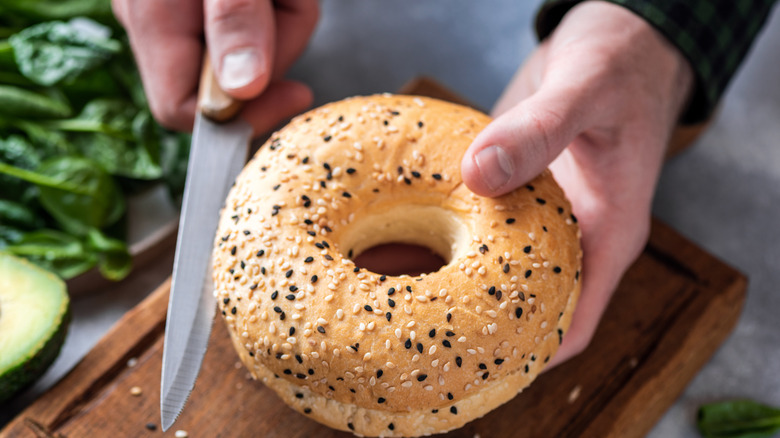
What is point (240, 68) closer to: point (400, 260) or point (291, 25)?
point (291, 25)

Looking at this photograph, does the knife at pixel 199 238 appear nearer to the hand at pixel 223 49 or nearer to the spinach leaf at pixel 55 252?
the hand at pixel 223 49

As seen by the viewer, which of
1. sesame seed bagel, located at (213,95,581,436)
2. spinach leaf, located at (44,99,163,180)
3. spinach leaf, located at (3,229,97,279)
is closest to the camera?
sesame seed bagel, located at (213,95,581,436)

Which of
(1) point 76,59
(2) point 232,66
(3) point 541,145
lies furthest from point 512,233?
(1) point 76,59

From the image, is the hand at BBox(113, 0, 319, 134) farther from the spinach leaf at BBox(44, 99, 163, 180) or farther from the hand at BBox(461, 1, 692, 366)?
the hand at BBox(461, 1, 692, 366)

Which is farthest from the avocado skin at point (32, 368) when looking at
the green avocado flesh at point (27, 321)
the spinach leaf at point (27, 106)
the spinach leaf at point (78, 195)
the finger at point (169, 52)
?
the spinach leaf at point (27, 106)

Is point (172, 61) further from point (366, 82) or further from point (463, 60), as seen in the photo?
point (463, 60)

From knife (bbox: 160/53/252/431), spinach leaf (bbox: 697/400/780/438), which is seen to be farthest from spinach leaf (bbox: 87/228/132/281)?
spinach leaf (bbox: 697/400/780/438)


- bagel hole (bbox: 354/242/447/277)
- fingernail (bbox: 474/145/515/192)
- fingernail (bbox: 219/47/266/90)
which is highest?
fingernail (bbox: 474/145/515/192)
